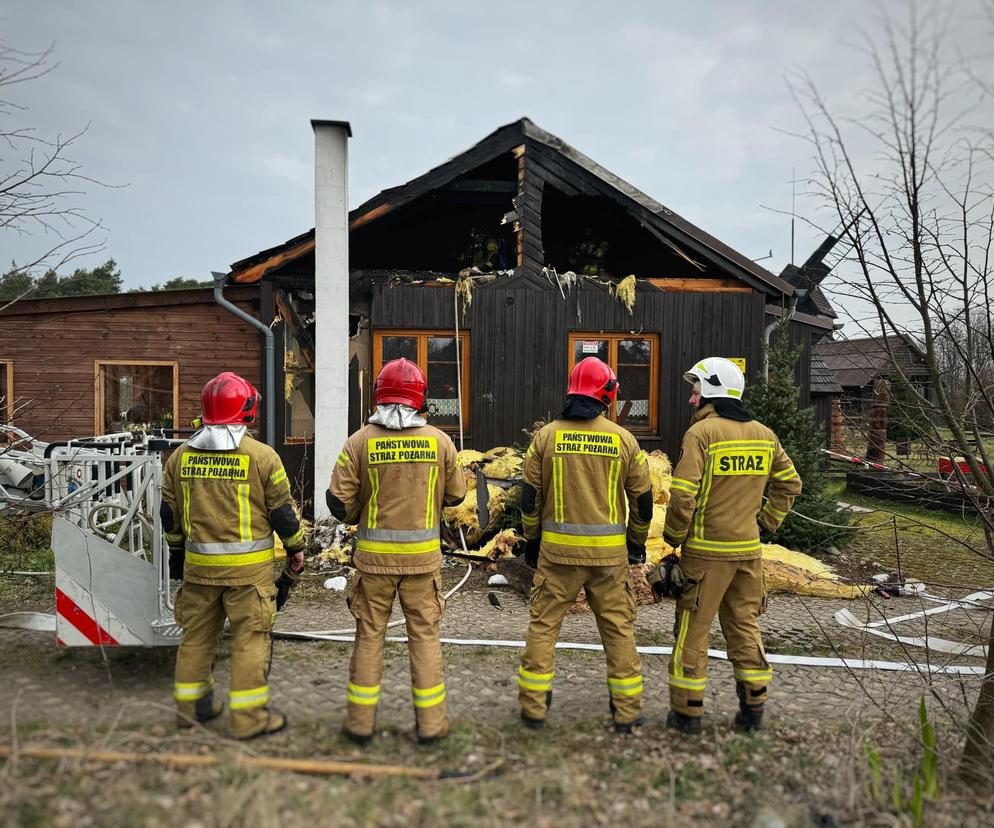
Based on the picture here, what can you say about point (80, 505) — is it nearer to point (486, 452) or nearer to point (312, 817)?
point (312, 817)

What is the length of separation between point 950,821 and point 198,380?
35.1ft

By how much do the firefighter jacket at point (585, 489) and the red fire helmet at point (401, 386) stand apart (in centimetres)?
75

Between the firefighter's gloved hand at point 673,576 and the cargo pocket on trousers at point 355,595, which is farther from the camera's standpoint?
the firefighter's gloved hand at point 673,576

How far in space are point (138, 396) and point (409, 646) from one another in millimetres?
9407

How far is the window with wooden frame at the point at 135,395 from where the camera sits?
35.2ft

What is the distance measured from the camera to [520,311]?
9.23 metres

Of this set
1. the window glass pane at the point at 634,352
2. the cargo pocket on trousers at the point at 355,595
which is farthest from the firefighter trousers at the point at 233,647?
the window glass pane at the point at 634,352

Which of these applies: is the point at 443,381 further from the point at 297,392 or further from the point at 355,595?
the point at 355,595

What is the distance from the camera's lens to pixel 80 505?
434 cm

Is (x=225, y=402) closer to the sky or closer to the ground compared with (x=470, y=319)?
closer to the ground

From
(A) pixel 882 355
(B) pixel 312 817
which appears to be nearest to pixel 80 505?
(B) pixel 312 817

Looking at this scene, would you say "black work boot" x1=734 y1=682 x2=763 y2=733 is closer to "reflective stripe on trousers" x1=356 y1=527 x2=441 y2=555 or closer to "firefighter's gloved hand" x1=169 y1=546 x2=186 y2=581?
"reflective stripe on trousers" x1=356 y1=527 x2=441 y2=555

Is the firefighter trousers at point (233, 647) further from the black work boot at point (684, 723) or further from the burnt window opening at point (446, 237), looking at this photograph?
the burnt window opening at point (446, 237)

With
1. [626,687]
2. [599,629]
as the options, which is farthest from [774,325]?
[626,687]
